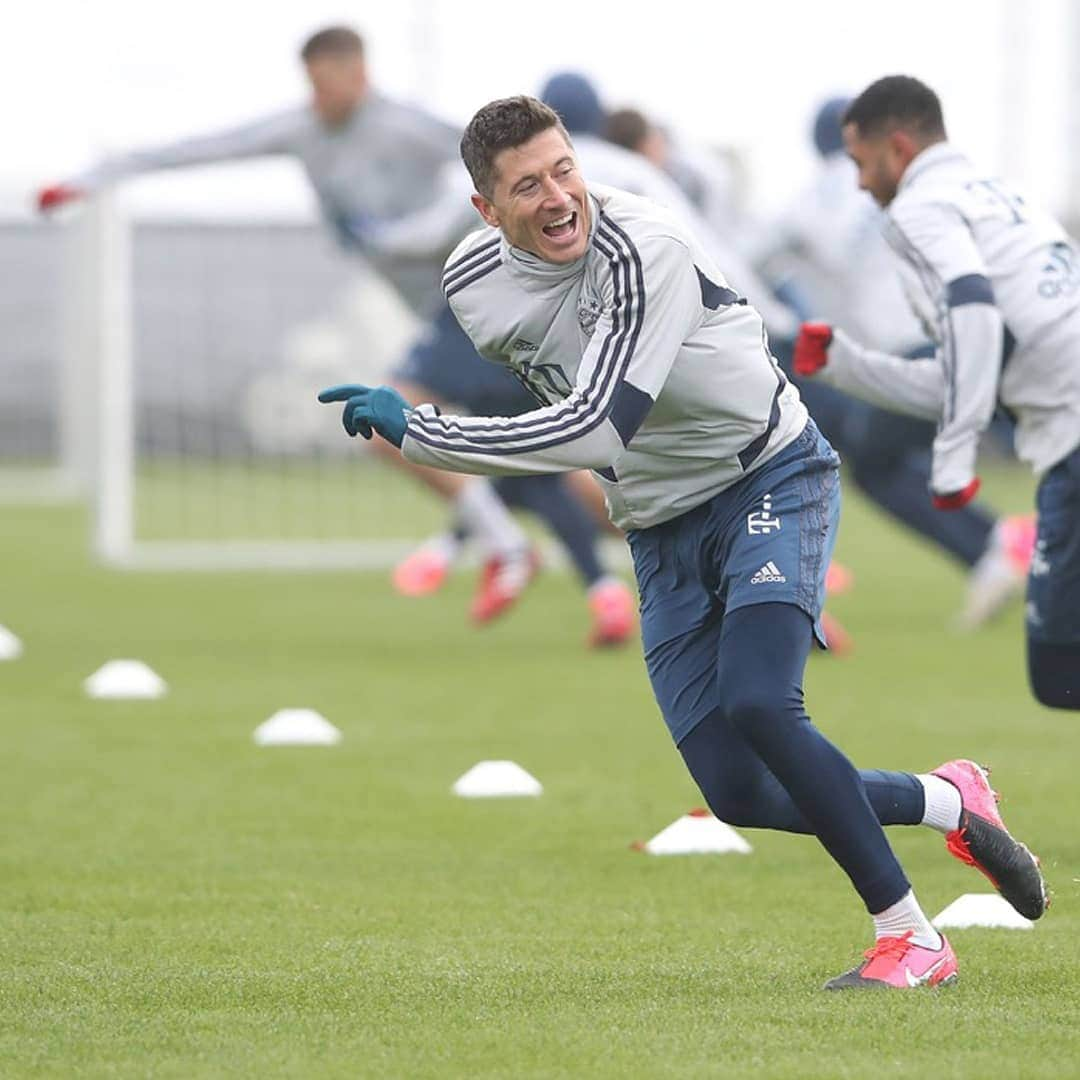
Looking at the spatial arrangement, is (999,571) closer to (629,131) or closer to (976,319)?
(629,131)

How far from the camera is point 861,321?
12906 millimetres

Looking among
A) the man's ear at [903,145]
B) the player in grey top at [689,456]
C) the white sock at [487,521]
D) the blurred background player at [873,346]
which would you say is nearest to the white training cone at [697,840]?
the player in grey top at [689,456]

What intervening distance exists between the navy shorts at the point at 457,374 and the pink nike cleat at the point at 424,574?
105 inches

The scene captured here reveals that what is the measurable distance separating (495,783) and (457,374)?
5.06 metres

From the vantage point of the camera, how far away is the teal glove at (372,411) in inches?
182

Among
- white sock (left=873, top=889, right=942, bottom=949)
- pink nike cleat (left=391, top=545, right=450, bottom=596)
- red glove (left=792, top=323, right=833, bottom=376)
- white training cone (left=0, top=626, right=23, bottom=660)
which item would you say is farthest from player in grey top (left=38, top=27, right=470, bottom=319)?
white sock (left=873, top=889, right=942, bottom=949)

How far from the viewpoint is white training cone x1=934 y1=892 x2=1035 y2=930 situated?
535cm

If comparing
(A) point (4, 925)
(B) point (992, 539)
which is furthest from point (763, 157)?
(A) point (4, 925)

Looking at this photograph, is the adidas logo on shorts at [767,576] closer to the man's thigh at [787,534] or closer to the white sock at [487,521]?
the man's thigh at [787,534]

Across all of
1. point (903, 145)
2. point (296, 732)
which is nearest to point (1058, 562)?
point (903, 145)

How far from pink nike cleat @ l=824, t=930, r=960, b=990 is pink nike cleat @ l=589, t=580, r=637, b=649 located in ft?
21.5

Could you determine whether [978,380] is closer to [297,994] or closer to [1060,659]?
[1060,659]

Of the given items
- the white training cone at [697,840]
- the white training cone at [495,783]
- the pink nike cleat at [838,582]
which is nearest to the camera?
the white training cone at [697,840]

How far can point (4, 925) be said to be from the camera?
541 cm
